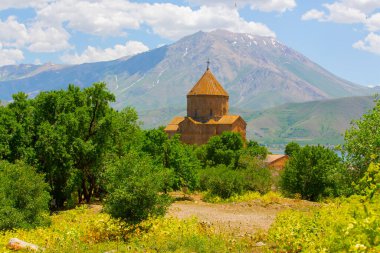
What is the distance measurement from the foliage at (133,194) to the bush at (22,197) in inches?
219

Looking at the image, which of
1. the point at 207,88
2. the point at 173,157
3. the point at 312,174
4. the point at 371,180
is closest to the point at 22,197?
the point at 173,157

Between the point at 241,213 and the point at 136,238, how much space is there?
474 inches

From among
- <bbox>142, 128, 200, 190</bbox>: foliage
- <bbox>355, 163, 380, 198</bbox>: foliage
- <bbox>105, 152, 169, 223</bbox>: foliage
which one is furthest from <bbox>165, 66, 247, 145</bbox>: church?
<bbox>355, 163, 380, 198</bbox>: foliage

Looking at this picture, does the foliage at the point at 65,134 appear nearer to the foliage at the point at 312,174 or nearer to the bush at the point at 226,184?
the bush at the point at 226,184

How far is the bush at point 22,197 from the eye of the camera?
66.1ft

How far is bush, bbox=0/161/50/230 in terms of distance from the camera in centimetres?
2014

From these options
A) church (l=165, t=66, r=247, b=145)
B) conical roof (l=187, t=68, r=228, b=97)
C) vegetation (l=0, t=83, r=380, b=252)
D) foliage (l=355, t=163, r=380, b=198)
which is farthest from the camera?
conical roof (l=187, t=68, r=228, b=97)

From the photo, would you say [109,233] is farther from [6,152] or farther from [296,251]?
[6,152]

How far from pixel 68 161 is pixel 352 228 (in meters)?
24.5

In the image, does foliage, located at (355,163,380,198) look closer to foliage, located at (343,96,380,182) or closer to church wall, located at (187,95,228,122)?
foliage, located at (343,96,380,182)

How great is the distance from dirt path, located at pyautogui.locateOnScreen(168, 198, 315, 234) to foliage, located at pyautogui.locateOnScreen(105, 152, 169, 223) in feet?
10.7

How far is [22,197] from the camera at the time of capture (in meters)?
21.5

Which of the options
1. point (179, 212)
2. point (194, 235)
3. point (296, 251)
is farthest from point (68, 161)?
point (296, 251)

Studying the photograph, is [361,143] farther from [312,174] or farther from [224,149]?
[224,149]
